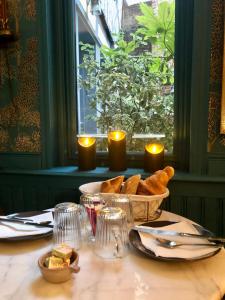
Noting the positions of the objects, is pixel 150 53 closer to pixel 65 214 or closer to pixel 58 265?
pixel 65 214

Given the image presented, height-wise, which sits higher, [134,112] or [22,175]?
[134,112]

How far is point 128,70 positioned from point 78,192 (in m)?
0.81

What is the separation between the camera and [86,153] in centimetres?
178

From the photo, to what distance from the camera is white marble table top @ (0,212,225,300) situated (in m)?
0.70

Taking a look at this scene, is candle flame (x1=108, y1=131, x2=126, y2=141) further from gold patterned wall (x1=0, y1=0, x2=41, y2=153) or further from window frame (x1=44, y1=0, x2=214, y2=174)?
gold patterned wall (x1=0, y1=0, x2=41, y2=153)

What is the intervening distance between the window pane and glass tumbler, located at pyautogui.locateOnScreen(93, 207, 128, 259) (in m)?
1.01

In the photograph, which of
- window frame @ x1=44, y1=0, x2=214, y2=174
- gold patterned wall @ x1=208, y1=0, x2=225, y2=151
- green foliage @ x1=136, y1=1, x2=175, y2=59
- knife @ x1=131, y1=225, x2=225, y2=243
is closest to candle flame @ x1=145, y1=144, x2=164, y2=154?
window frame @ x1=44, y1=0, x2=214, y2=174

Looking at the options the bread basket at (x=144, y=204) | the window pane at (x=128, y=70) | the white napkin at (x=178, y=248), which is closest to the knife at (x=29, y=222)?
the bread basket at (x=144, y=204)

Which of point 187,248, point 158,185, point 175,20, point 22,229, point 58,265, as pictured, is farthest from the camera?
point 175,20

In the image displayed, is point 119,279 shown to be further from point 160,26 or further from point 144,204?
point 160,26

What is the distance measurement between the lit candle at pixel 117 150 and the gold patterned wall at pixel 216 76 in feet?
1.57

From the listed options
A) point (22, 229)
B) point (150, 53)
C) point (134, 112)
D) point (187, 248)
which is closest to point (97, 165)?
point (134, 112)

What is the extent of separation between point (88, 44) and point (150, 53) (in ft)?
1.33

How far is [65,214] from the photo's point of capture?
0.93m
